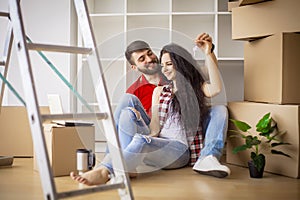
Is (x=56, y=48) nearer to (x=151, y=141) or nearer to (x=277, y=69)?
(x=151, y=141)

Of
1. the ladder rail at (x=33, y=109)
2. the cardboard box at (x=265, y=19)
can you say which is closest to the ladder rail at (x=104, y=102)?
the ladder rail at (x=33, y=109)

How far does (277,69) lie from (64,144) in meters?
1.01

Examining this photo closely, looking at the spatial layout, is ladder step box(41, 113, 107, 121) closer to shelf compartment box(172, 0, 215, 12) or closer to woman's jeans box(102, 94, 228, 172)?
woman's jeans box(102, 94, 228, 172)

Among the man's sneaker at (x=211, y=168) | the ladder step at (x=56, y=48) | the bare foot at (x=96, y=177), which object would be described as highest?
the ladder step at (x=56, y=48)

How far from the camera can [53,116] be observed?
48.4 inches

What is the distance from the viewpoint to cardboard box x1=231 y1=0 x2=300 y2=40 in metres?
2.05

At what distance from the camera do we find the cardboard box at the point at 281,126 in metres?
1.99

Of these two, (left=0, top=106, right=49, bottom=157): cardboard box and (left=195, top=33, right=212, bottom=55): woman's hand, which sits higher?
(left=195, top=33, right=212, bottom=55): woman's hand

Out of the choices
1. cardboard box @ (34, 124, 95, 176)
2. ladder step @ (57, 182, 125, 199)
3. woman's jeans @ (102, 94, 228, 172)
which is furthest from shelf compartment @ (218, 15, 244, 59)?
ladder step @ (57, 182, 125, 199)

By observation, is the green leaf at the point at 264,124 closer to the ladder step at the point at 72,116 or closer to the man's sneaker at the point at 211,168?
the man's sneaker at the point at 211,168

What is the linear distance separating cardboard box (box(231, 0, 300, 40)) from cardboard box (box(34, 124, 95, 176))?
90 centimetres

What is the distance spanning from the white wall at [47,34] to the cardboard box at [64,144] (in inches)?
33.5

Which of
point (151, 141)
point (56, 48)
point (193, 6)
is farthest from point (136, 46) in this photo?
point (193, 6)

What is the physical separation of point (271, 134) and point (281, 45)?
16.0 inches
